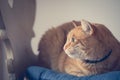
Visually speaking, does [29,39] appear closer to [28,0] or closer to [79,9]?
[28,0]

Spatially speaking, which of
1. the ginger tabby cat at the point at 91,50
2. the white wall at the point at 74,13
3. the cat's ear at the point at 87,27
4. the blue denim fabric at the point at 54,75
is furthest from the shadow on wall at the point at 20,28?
the cat's ear at the point at 87,27

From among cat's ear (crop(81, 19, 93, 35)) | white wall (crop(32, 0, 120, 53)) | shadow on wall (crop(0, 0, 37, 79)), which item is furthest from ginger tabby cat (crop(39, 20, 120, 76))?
shadow on wall (crop(0, 0, 37, 79))

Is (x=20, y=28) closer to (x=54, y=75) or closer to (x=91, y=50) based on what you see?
(x=54, y=75)

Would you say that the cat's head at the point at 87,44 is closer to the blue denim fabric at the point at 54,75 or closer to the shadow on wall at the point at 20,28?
the blue denim fabric at the point at 54,75

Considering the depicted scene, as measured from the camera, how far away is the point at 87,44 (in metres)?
1.41

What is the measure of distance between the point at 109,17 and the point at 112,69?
1.15ft

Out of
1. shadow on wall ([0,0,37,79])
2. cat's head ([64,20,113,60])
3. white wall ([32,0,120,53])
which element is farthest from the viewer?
shadow on wall ([0,0,37,79])

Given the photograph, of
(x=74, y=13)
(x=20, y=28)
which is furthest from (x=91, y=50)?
(x=20, y=28)

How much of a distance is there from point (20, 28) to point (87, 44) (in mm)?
627

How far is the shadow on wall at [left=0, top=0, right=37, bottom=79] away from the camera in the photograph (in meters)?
1.82

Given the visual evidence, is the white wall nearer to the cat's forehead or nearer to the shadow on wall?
the shadow on wall

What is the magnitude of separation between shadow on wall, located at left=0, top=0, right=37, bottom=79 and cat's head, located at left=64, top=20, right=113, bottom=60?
0.50m

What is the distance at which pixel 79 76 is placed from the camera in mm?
1453

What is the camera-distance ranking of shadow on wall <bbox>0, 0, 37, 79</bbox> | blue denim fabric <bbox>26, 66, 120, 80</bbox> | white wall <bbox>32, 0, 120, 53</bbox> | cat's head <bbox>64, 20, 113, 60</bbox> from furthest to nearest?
shadow on wall <bbox>0, 0, 37, 79</bbox> → white wall <bbox>32, 0, 120, 53</bbox> → cat's head <bbox>64, 20, 113, 60</bbox> → blue denim fabric <bbox>26, 66, 120, 80</bbox>
